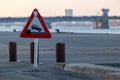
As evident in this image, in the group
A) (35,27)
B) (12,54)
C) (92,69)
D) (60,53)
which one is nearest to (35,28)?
(35,27)

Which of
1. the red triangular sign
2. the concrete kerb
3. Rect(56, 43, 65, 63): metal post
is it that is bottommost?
the concrete kerb

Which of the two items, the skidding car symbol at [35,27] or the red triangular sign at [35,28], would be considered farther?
the skidding car symbol at [35,27]

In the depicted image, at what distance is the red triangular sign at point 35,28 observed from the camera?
677 inches

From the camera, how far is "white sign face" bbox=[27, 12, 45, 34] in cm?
1727

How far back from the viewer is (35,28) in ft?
57.2

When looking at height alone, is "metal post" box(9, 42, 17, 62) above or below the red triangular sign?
below

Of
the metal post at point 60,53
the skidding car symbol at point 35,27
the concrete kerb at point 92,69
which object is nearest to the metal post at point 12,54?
the metal post at point 60,53

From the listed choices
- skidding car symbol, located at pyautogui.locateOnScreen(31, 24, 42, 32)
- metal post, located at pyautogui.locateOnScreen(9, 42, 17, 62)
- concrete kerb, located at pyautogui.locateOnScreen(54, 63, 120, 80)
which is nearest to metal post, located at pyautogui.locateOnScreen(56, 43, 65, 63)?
concrete kerb, located at pyautogui.locateOnScreen(54, 63, 120, 80)

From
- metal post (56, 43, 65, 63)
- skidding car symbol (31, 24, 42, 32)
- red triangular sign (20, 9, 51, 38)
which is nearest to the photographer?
red triangular sign (20, 9, 51, 38)

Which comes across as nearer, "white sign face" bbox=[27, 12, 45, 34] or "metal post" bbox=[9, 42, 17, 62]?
"white sign face" bbox=[27, 12, 45, 34]

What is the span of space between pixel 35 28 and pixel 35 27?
0.12 feet

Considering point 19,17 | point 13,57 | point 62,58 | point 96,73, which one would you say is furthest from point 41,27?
point 19,17

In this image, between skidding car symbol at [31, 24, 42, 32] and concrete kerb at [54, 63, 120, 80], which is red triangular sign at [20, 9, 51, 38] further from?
concrete kerb at [54, 63, 120, 80]

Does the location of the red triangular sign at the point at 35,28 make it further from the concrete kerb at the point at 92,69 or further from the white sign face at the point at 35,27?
the concrete kerb at the point at 92,69
